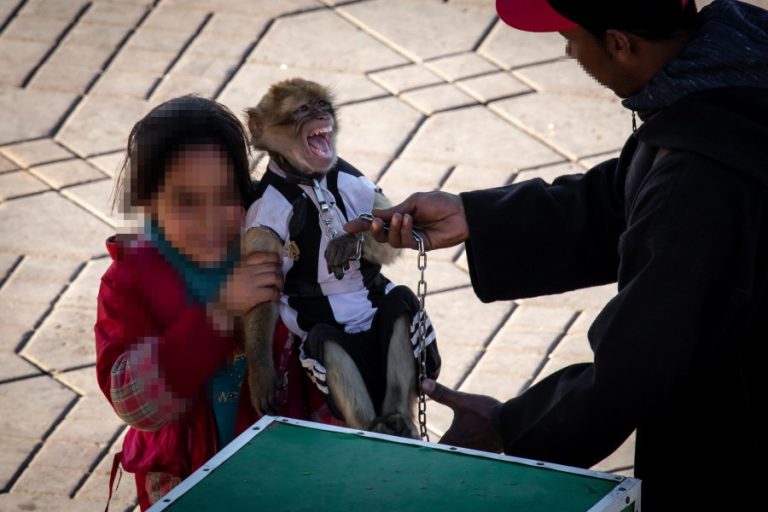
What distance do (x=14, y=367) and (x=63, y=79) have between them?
92.9 inches

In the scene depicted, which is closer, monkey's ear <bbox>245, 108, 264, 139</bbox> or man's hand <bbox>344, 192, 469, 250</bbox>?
man's hand <bbox>344, 192, 469, 250</bbox>

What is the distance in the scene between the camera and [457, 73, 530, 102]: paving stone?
22.8ft

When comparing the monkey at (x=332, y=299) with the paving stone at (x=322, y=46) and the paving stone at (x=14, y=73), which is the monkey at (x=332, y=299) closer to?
the paving stone at (x=322, y=46)

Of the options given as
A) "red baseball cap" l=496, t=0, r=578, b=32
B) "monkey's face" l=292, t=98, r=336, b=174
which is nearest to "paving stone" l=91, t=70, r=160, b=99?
"monkey's face" l=292, t=98, r=336, b=174

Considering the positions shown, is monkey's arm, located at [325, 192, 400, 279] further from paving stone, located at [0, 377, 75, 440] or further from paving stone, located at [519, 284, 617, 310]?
paving stone, located at [519, 284, 617, 310]

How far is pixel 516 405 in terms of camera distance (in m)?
2.96

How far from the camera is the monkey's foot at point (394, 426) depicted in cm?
366

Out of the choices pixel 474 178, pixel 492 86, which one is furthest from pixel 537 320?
pixel 492 86

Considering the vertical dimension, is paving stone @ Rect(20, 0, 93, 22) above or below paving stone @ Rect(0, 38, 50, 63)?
above

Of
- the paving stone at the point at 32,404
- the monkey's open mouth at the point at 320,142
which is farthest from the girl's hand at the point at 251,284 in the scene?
the paving stone at the point at 32,404

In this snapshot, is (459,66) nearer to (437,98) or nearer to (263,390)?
(437,98)

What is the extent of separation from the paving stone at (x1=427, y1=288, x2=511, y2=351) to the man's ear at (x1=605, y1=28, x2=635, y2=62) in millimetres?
2823

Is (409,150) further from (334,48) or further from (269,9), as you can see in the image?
(269,9)

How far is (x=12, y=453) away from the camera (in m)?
4.93
